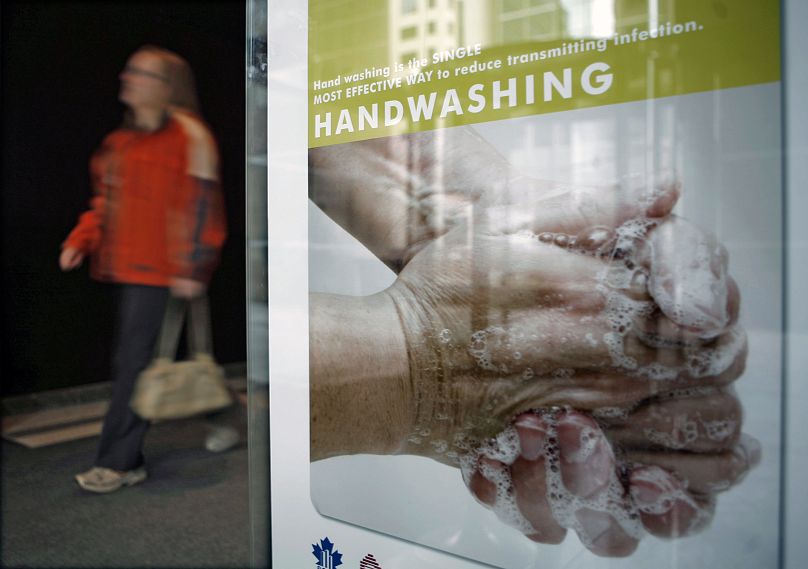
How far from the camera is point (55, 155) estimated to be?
11.4 ft

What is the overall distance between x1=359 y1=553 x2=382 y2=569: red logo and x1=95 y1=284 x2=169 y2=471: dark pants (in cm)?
163

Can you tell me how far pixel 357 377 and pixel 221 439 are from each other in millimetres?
2041

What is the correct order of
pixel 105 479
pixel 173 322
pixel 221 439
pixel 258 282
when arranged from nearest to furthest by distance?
pixel 258 282 → pixel 105 479 → pixel 173 322 → pixel 221 439

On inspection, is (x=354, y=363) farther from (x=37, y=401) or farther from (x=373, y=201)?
(x=37, y=401)

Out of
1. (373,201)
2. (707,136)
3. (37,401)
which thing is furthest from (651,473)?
(37,401)

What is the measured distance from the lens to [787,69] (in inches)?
22.8

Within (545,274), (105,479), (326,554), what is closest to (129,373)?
(105,479)

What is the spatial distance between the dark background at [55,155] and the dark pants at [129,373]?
1.38 meters

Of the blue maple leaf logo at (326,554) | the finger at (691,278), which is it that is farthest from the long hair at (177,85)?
the finger at (691,278)

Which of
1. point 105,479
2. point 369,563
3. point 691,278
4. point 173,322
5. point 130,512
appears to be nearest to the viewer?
point 691,278

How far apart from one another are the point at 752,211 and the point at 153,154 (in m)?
2.29

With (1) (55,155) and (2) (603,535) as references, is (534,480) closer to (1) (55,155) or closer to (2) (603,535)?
Answer: (2) (603,535)

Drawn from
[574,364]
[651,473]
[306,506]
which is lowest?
[306,506]

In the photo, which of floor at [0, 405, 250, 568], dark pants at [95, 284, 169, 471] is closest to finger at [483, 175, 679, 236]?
floor at [0, 405, 250, 568]
